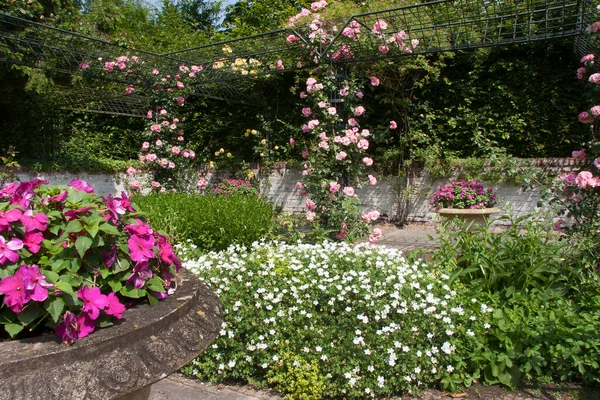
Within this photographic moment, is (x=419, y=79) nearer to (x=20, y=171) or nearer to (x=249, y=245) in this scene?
(x=249, y=245)

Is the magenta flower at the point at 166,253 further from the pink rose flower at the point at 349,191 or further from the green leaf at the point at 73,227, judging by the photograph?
the pink rose flower at the point at 349,191

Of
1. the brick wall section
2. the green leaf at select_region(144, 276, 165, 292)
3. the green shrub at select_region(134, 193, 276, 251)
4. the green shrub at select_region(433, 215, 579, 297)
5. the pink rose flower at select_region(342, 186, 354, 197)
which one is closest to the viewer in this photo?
the green leaf at select_region(144, 276, 165, 292)

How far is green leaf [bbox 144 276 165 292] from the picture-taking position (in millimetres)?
1383

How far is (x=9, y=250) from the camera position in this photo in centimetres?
118

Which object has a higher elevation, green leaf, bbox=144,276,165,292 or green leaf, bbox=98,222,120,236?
green leaf, bbox=98,222,120,236

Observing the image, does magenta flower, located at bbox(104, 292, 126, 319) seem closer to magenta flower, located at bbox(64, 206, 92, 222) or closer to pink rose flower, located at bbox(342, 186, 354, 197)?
magenta flower, located at bbox(64, 206, 92, 222)

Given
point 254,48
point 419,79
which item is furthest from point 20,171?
point 419,79

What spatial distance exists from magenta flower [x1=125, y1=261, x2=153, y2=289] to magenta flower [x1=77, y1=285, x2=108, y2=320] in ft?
0.44

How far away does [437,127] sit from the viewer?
7789 millimetres

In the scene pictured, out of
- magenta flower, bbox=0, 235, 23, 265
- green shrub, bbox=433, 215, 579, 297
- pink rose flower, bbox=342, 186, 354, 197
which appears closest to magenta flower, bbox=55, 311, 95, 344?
magenta flower, bbox=0, 235, 23, 265

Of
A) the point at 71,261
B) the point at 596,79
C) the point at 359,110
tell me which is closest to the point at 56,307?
the point at 71,261

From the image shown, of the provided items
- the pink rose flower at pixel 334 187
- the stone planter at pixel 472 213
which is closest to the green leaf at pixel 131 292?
the pink rose flower at pixel 334 187

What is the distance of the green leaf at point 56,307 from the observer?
112cm

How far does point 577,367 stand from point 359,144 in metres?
3.21
